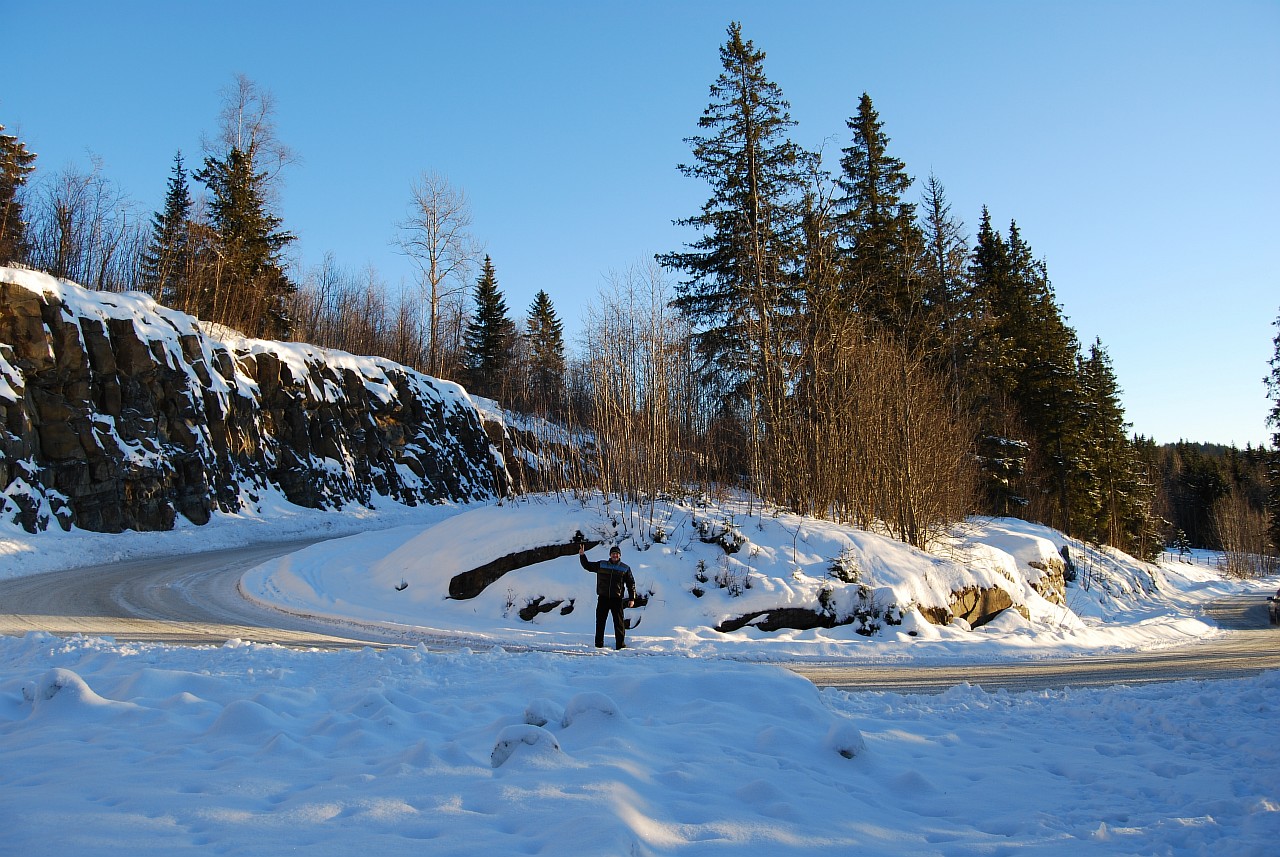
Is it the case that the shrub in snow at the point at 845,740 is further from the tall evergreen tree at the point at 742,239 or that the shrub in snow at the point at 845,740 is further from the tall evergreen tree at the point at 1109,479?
the tall evergreen tree at the point at 1109,479

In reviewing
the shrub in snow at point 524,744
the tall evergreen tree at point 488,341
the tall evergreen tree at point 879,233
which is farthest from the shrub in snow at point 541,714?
the tall evergreen tree at point 488,341

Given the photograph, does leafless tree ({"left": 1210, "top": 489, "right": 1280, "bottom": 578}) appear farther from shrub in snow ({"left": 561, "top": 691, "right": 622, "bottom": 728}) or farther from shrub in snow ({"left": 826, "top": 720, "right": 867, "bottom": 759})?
shrub in snow ({"left": 561, "top": 691, "right": 622, "bottom": 728})

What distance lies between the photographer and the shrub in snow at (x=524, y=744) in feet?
14.4

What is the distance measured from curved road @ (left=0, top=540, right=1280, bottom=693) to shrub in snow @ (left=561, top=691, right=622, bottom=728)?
4.40m

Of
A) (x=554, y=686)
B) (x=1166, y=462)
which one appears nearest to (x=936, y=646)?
(x=554, y=686)

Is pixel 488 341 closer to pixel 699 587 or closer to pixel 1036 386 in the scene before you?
pixel 1036 386

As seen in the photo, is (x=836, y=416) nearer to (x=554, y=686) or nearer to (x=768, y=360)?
(x=768, y=360)

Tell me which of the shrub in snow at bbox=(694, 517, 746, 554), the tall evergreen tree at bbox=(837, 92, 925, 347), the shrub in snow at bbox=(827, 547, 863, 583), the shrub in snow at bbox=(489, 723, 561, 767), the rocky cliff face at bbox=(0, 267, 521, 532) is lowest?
the shrub in snow at bbox=(489, 723, 561, 767)

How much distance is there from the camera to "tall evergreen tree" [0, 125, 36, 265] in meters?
28.7

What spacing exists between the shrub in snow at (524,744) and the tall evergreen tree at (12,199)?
33749 mm

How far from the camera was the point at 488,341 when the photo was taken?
53.6m

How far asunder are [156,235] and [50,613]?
3067 cm

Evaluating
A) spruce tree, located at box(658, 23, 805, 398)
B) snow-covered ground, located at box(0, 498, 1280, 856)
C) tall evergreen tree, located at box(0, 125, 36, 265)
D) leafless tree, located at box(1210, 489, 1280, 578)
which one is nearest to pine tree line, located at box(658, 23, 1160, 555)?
spruce tree, located at box(658, 23, 805, 398)

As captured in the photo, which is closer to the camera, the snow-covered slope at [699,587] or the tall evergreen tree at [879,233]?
the snow-covered slope at [699,587]
